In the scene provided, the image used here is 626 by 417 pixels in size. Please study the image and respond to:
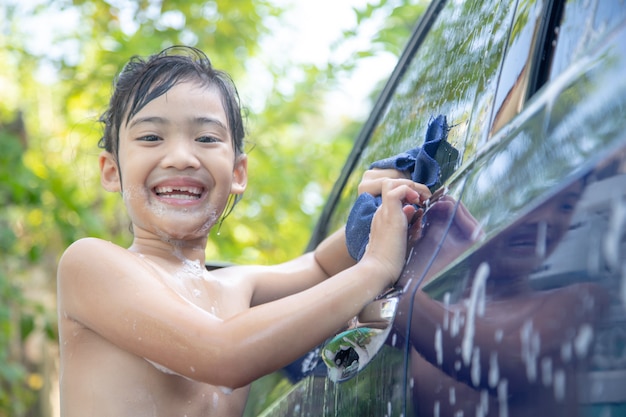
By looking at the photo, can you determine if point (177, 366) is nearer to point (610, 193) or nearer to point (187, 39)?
point (610, 193)

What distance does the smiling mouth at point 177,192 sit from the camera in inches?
78.6

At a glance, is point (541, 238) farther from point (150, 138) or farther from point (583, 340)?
point (150, 138)

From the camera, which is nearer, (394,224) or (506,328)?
(506,328)

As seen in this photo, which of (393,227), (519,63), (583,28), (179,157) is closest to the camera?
(583,28)

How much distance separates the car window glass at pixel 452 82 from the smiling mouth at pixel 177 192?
0.42 m

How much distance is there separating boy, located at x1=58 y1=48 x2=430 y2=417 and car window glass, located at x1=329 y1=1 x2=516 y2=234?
0.46ft

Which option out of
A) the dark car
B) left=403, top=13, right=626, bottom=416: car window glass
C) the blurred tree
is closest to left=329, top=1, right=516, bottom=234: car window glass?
the dark car

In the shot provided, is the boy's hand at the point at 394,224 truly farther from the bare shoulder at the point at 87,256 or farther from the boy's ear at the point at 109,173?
the boy's ear at the point at 109,173

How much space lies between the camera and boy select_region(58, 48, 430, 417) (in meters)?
1.50

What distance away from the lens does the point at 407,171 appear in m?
1.64

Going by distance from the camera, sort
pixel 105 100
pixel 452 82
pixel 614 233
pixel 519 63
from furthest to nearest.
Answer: pixel 105 100
pixel 452 82
pixel 519 63
pixel 614 233

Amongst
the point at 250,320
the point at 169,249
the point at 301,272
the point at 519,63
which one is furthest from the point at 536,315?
the point at 301,272

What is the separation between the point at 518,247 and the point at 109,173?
151 cm

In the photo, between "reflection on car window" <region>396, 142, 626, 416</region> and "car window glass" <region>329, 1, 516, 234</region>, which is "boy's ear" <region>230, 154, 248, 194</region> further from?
"reflection on car window" <region>396, 142, 626, 416</region>
